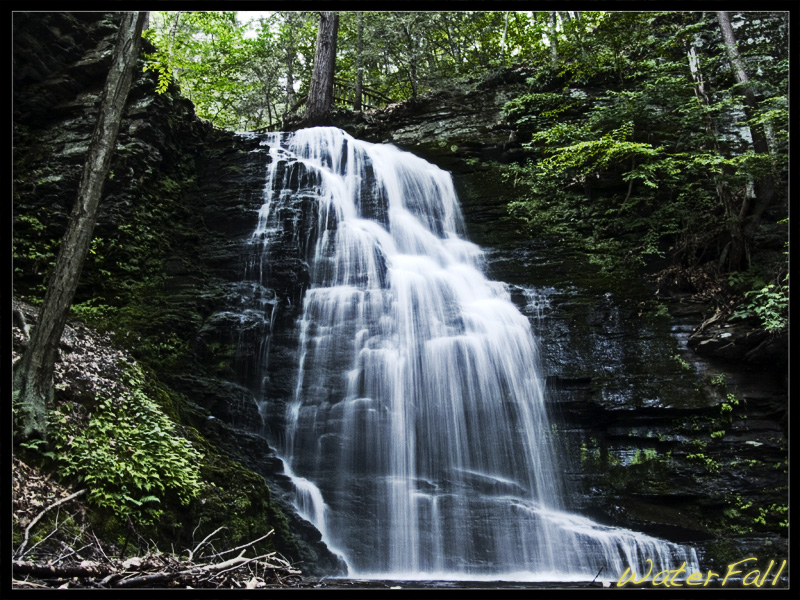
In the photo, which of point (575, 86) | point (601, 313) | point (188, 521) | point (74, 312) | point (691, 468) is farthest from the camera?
point (575, 86)

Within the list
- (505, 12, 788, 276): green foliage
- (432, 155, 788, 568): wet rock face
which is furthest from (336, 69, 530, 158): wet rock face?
(432, 155, 788, 568): wet rock face

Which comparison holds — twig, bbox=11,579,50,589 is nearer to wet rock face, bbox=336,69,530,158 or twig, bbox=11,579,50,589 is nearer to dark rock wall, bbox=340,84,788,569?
dark rock wall, bbox=340,84,788,569

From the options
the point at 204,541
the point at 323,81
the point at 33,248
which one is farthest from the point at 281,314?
the point at 323,81

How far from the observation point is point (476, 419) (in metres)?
6.84

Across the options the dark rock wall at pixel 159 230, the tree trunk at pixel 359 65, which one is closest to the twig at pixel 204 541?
the dark rock wall at pixel 159 230

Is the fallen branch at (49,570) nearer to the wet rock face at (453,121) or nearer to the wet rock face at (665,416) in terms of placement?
the wet rock face at (665,416)

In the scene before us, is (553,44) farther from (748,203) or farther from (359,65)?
(748,203)

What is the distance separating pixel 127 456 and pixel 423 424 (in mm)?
3339

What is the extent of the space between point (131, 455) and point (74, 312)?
10.1ft

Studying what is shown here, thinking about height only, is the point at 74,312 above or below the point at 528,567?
above

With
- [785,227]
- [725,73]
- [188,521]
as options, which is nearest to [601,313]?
[785,227]

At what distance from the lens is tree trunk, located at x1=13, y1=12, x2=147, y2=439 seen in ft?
15.2
